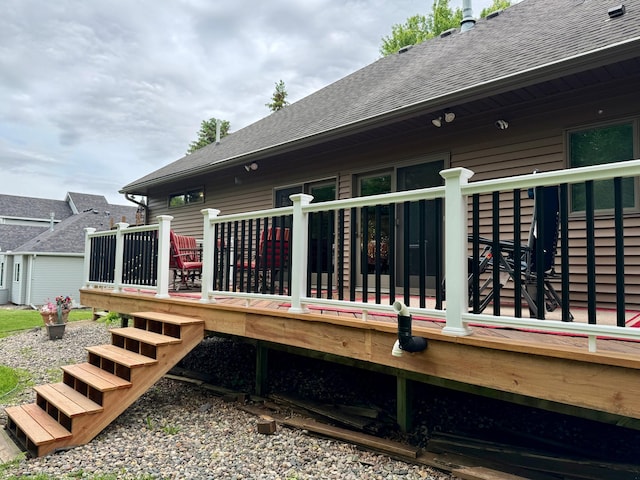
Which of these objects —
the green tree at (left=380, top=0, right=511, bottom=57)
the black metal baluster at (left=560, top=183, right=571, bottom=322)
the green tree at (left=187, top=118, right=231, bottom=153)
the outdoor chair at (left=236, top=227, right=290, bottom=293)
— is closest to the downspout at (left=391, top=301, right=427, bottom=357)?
the black metal baluster at (left=560, top=183, right=571, bottom=322)

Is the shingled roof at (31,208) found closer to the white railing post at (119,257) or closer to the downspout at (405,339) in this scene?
the white railing post at (119,257)

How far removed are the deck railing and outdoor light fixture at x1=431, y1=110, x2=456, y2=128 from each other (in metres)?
0.97

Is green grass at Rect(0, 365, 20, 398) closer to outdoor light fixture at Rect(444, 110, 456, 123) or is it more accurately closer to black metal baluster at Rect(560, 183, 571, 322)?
black metal baluster at Rect(560, 183, 571, 322)

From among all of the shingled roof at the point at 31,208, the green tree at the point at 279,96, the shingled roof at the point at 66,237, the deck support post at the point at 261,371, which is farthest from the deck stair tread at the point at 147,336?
the shingled roof at the point at 31,208

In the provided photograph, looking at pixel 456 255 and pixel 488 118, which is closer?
pixel 456 255

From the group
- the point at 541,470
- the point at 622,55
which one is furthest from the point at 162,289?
the point at 622,55

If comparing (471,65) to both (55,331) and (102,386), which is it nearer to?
(102,386)

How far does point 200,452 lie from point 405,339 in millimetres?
1878

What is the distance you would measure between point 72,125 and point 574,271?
2677cm

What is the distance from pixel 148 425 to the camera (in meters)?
3.55

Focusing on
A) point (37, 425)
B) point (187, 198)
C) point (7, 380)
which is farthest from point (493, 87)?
point (187, 198)

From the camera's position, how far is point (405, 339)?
2320mm

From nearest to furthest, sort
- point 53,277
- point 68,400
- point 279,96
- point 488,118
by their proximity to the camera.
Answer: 1. point 68,400
2. point 488,118
3. point 53,277
4. point 279,96

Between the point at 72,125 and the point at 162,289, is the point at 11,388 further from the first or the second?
the point at 72,125
